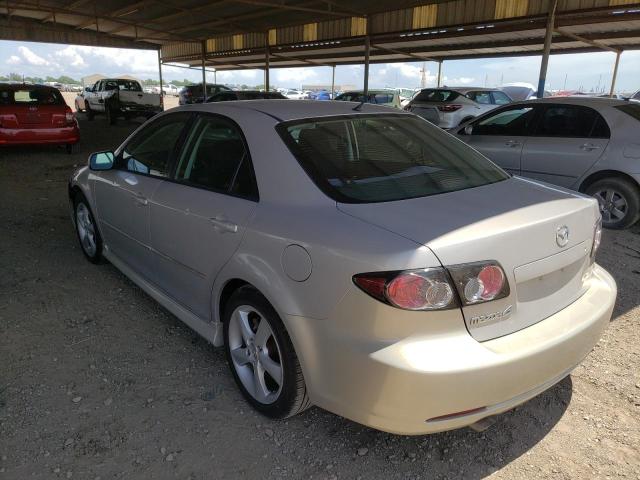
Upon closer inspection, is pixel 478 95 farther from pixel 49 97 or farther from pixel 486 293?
pixel 486 293

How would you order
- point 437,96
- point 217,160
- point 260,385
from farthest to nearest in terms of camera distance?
1. point 437,96
2. point 217,160
3. point 260,385

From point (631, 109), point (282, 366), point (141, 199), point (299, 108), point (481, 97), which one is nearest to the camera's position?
point (282, 366)

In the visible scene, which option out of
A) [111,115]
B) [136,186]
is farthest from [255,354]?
Result: [111,115]

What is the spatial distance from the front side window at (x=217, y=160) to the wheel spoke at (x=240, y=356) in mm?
801

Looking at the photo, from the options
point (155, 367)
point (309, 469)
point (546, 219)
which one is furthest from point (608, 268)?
point (155, 367)

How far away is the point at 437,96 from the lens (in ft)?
53.7

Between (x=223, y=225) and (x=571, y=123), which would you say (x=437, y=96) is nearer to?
(x=571, y=123)

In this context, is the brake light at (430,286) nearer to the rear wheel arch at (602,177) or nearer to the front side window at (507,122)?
the rear wheel arch at (602,177)

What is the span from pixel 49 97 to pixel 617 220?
11.1 m

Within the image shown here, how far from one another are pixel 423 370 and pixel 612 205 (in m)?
5.18

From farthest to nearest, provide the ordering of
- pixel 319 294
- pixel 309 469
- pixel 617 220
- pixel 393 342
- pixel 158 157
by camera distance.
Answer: pixel 617 220 → pixel 158 157 → pixel 309 469 → pixel 319 294 → pixel 393 342

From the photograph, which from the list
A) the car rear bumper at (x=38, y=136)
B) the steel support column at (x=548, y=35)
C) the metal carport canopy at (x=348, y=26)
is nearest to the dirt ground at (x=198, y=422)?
the car rear bumper at (x=38, y=136)

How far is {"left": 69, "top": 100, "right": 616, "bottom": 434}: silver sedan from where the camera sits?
6.08 ft

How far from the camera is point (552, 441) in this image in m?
2.38
